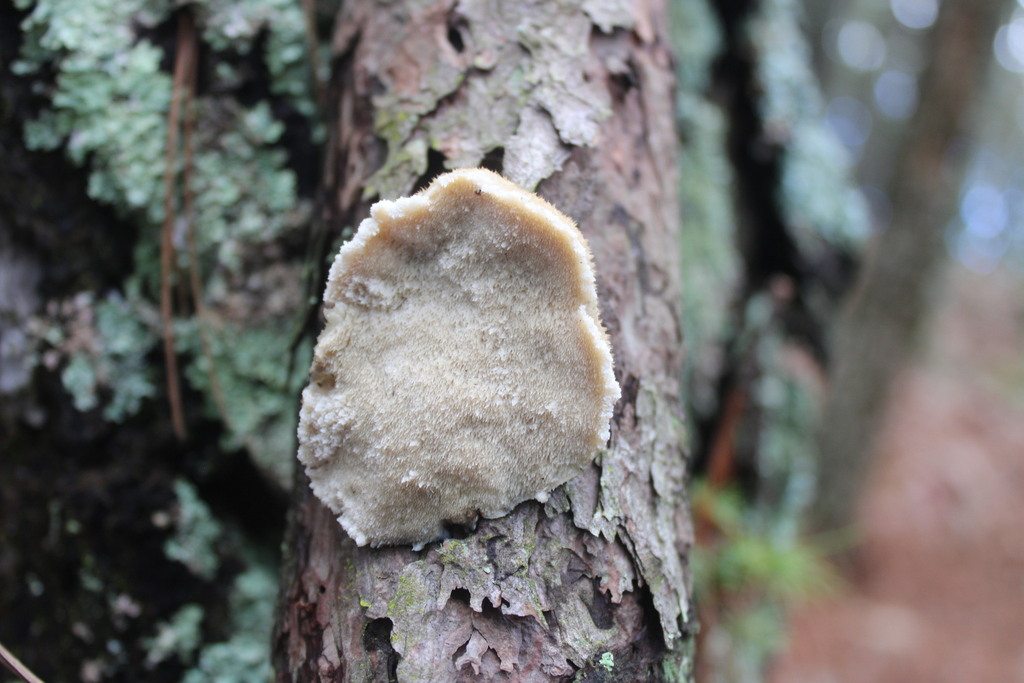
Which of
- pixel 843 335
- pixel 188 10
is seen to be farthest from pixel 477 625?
pixel 843 335

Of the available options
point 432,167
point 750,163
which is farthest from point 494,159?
point 750,163

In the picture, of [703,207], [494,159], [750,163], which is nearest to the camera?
[494,159]

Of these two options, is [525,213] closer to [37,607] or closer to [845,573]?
[37,607]

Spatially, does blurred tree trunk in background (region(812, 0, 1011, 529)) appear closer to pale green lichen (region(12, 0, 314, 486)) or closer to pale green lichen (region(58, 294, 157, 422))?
pale green lichen (region(12, 0, 314, 486))

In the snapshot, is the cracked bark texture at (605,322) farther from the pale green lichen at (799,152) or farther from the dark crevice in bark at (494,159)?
the pale green lichen at (799,152)

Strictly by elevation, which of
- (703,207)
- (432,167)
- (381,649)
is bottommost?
(381,649)

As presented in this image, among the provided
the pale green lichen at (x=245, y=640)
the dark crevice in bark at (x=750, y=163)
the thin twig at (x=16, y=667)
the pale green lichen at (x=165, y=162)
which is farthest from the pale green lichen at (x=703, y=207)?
the thin twig at (x=16, y=667)

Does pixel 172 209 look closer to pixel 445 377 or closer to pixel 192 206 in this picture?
pixel 192 206
